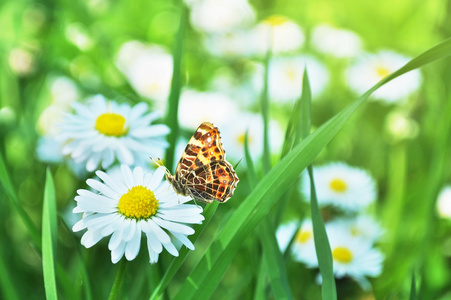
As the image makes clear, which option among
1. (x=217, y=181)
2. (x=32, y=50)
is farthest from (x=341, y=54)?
(x=217, y=181)

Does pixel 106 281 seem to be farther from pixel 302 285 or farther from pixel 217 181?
pixel 217 181

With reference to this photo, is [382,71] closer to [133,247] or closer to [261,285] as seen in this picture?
[261,285]

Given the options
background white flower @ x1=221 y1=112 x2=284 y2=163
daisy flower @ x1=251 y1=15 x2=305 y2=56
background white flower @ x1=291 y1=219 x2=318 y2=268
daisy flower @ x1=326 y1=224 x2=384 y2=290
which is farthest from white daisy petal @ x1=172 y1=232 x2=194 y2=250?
daisy flower @ x1=251 y1=15 x2=305 y2=56

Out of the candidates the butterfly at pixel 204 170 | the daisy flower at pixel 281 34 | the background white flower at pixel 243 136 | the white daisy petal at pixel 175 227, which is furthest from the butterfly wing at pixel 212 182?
the daisy flower at pixel 281 34

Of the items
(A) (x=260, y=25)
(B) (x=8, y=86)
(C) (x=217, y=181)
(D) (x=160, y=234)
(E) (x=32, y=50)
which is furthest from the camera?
(A) (x=260, y=25)

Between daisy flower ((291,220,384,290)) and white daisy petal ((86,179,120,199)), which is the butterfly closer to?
white daisy petal ((86,179,120,199))

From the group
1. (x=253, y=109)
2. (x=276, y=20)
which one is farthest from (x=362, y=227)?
(x=276, y=20)
